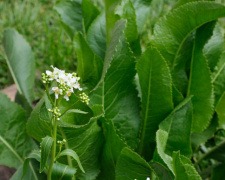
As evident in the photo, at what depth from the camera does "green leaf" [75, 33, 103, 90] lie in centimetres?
130

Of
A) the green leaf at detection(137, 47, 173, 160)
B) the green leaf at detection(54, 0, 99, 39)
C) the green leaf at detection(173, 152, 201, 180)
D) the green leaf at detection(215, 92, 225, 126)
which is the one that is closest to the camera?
the green leaf at detection(173, 152, 201, 180)

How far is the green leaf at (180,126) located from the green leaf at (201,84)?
0.51 ft

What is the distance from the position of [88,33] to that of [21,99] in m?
0.45

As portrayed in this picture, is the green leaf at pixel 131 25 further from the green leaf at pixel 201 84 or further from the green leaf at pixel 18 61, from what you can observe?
the green leaf at pixel 18 61

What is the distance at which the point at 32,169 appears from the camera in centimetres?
120

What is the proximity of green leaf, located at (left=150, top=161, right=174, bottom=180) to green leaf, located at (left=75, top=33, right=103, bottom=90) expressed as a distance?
0.42 m

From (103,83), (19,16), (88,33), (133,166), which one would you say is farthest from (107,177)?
(19,16)

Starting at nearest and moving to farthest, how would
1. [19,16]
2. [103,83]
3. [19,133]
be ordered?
1. [103,83]
2. [19,133]
3. [19,16]

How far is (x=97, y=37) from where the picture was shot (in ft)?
4.83

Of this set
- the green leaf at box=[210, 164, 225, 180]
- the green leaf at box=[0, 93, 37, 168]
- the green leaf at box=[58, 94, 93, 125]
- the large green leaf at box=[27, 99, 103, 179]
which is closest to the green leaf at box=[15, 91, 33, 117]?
the green leaf at box=[0, 93, 37, 168]

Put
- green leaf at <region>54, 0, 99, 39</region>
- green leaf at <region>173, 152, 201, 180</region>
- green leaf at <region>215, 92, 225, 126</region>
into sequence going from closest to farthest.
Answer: green leaf at <region>173, 152, 201, 180</region> < green leaf at <region>215, 92, 225, 126</region> < green leaf at <region>54, 0, 99, 39</region>

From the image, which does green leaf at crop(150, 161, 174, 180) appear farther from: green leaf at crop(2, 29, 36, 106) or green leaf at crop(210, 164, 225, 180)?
green leaf at crop(2, 29, 36, 106)

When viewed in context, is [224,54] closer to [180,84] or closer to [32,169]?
[180,84]

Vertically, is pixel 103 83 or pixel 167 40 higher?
pixel 167 40
